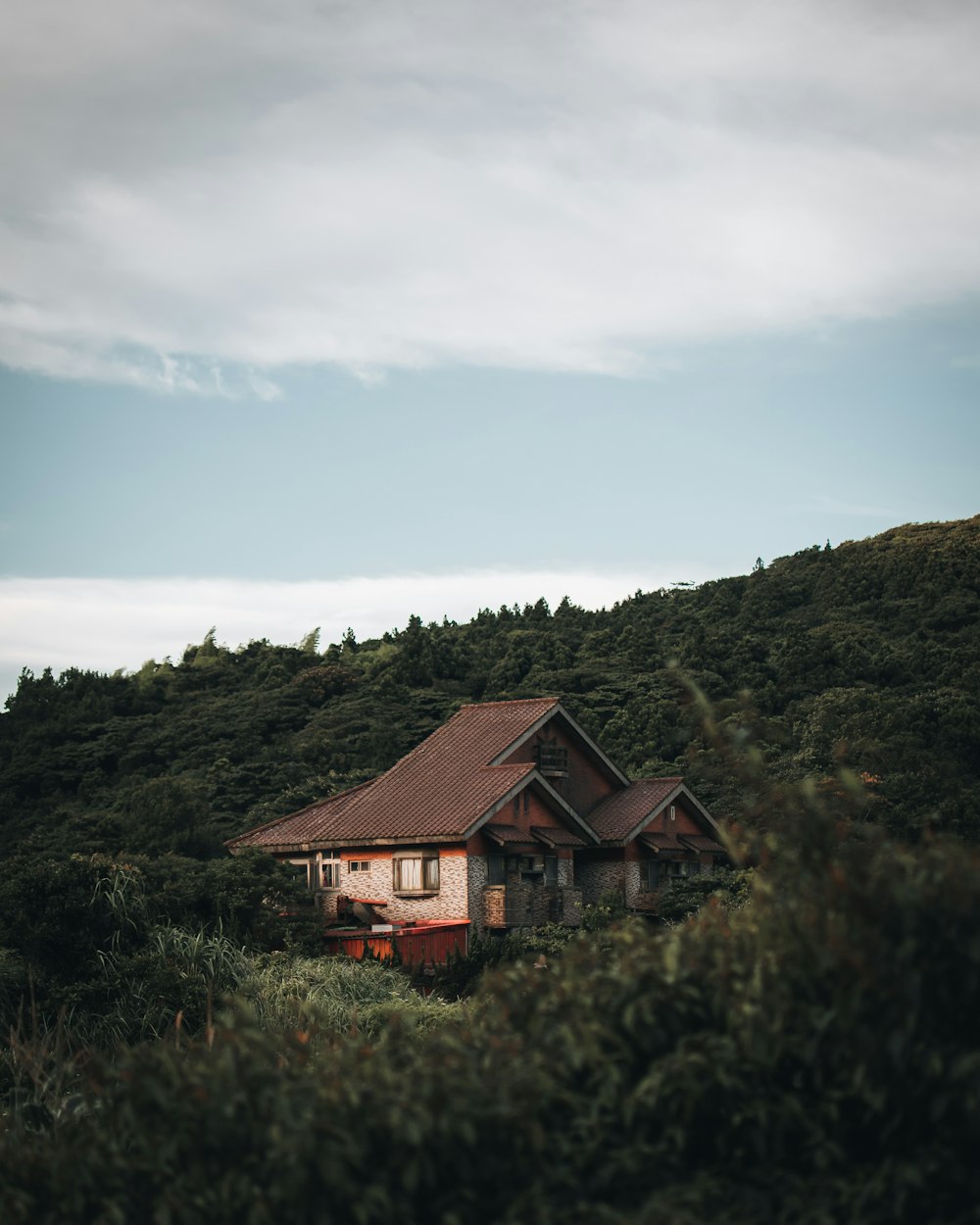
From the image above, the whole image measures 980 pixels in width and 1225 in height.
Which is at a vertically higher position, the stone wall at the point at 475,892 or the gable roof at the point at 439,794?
the gable roof at the point at 439,794

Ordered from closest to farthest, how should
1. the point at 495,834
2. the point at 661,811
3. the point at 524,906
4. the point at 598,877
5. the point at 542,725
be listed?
the point at 495,834
the point at 524,906
the point at 542,725
the point at 598,877
the point at 661,811

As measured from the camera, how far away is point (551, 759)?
37.0 m

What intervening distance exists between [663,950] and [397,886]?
27.3m

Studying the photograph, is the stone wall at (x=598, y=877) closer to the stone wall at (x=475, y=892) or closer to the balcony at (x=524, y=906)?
the balcony at (x=524, y=906)

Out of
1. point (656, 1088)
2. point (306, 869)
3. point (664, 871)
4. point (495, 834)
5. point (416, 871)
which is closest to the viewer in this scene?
point (656, 1088)

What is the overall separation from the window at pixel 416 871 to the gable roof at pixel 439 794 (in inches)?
19.3

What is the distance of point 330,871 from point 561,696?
22265 mm

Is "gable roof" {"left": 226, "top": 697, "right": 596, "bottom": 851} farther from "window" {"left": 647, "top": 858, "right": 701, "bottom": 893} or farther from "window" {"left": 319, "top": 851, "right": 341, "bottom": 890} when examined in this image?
"window" {"left": 647, "top": 858, "right": 701, "bottom": 893}

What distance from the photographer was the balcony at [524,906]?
32031mm

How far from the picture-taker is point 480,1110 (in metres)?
5.68

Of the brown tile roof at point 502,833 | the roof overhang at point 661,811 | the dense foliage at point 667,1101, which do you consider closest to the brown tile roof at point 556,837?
the brown tile roof at point 502,833

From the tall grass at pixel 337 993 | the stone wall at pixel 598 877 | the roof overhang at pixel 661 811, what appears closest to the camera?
the tall grass at pixel 337 993

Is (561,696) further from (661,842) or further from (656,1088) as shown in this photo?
(656,1088)

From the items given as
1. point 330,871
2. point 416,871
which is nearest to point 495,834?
point 416,871
